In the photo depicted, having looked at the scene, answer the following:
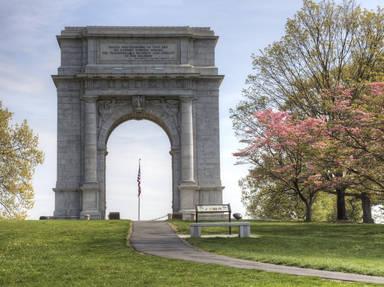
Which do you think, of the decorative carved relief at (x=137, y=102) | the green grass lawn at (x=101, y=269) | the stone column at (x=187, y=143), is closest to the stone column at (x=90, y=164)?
the decorative carved relief at (x=137, y=102)

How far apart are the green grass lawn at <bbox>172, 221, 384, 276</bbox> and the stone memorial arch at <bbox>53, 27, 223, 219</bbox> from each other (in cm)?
1138

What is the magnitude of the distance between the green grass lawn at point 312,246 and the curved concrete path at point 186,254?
0.59 metres

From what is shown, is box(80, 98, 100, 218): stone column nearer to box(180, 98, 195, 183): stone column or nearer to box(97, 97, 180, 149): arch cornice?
box(97, 97, 180, 149): arch cornice

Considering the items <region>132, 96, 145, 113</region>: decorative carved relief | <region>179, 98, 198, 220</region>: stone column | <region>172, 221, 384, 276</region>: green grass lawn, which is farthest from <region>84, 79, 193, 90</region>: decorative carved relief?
<region>172, 221, 384, 276</region>: green grass lawn

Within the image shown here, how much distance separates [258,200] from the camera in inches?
2108

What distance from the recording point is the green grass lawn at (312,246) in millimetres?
18844

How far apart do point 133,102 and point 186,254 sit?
2521 centimetres

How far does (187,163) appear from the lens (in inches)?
1774

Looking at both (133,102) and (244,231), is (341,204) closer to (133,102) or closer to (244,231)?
(133,102)

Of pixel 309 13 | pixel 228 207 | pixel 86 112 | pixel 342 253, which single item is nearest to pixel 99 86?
pixel 86 112

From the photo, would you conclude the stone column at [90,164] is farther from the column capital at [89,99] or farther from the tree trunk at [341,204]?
the tree trunk at [341,204]

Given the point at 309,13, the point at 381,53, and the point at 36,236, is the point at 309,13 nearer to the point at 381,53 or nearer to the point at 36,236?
the point at 381,53

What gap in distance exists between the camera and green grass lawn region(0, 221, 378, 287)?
15.1 m

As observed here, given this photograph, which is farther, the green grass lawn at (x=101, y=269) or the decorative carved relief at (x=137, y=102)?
the decorative carved relief at (x=137, y=102)
